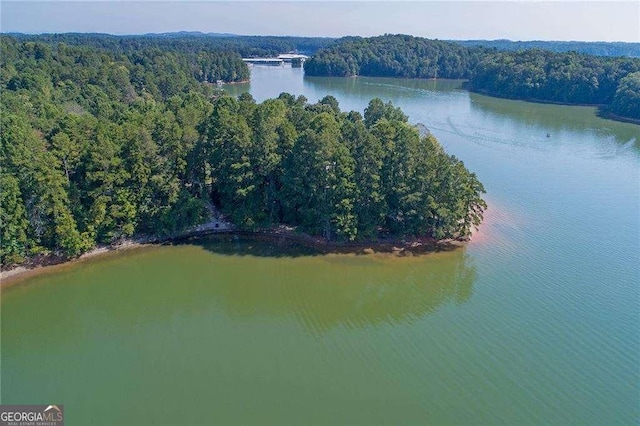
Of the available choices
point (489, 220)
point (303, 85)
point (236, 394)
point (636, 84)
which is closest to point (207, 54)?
point (303, 85)

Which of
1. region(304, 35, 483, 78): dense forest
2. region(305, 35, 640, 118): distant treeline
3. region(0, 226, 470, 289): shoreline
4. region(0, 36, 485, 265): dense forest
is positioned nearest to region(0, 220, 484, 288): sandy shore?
region(0, 226, 470, 289): shoreline

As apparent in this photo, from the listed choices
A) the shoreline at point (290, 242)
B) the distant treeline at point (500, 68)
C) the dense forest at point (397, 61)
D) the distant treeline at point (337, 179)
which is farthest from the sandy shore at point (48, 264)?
the dense forest at point (397, 61)

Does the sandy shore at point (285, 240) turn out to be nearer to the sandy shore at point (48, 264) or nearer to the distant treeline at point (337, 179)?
the sandy shore at point (48, 264)

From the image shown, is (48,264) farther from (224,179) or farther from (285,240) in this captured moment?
(285,240)

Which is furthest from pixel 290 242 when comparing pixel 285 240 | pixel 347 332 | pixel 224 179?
pixel 347 332

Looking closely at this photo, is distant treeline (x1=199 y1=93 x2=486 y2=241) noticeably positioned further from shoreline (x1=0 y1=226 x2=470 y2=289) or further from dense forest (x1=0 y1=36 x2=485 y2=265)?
shoreline (x1=0 y1=226 x2=470 y2=289)

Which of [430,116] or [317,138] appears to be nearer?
[317,138]

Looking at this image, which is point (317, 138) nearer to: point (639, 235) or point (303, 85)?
point (639, 235)

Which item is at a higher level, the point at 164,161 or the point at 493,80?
the point at 493,80
